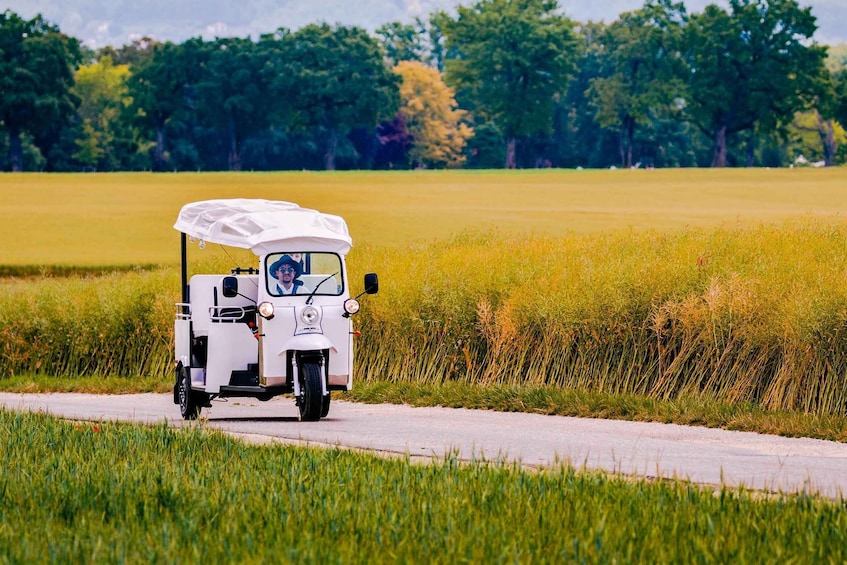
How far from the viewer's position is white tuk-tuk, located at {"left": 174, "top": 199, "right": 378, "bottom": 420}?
1255 cm

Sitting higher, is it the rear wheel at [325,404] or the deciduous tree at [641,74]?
the deciduous tree at [641,74]

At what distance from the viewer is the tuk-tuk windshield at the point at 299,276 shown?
12.8 metres

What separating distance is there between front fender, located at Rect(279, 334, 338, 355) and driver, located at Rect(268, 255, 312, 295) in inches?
19.4

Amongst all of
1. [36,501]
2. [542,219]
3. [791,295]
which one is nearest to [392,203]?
[542,219]

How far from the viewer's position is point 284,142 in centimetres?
9331

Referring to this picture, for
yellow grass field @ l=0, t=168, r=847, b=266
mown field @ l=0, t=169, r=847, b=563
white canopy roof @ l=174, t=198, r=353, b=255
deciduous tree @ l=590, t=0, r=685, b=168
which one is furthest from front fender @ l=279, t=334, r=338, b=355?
deciduous tree @ l=590, t=0, r=685, b=168

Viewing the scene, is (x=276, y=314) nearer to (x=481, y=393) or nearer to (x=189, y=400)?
(x=189, y=400)

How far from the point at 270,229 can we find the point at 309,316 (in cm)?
89

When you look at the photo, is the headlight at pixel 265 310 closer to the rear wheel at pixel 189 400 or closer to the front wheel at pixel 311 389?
the front wheel at pixel 311 389

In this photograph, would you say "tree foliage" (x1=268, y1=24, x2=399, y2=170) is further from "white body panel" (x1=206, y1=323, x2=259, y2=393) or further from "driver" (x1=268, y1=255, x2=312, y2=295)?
"driver" (x1=268, y1=255, x2=312, y2=295)

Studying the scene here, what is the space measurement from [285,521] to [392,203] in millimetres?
40837

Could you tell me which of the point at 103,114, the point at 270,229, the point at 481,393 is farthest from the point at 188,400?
the point at 103,114

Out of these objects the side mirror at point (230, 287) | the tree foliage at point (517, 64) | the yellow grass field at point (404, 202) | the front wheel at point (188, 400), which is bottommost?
the yellow grass field at point (404, 202)

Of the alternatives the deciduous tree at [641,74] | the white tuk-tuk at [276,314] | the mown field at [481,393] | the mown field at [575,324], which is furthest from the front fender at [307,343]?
the deciduous tree at [641,74]
